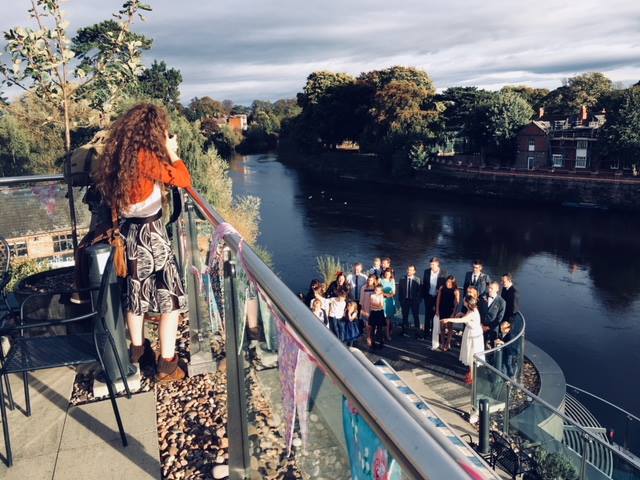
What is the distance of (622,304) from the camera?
2480 centimetres

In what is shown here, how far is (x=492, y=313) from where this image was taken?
363 inches

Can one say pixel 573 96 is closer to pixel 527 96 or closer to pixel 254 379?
pixel 527 96

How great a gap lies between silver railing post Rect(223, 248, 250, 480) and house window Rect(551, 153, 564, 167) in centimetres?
5030

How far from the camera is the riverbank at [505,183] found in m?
42.1

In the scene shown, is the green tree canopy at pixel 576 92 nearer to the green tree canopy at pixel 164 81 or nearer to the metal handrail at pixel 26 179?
the green tree canopy at pixel 164 81

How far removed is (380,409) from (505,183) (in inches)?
1988

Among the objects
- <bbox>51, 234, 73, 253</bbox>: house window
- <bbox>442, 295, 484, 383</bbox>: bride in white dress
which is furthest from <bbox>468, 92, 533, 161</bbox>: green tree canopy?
<bbox>51, 234, 73, 253</bbox>: house window

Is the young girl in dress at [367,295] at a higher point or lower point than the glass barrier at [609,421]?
higher

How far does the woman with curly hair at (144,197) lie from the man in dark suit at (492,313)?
22.8 ft

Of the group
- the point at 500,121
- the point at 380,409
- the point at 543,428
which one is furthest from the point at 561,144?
the point at 380,409

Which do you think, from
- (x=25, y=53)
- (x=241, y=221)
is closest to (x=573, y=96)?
(x=241, y=221)

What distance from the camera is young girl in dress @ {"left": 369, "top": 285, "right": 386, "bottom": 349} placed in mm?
9695

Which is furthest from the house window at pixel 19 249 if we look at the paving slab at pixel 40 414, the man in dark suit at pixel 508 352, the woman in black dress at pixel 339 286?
the man in dark suit at pixel 508 352

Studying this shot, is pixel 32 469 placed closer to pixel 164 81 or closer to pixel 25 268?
pixel 25 268
